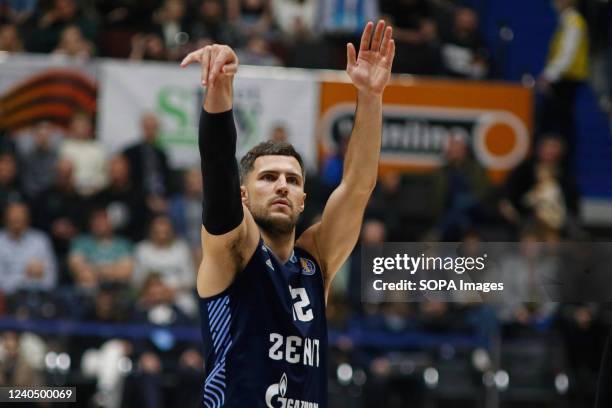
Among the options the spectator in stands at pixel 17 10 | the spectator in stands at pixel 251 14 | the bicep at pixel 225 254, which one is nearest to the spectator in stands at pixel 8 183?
the spectator in stands at pixel 17 10

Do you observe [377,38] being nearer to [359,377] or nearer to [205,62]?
[205,62]

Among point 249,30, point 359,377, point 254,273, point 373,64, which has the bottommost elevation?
point 359,377

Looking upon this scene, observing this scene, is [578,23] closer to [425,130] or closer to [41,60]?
[425,130]

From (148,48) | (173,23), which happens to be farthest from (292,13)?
(148,48)

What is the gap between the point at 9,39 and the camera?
→ 47.3ft

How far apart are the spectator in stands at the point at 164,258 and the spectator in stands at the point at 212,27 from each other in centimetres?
328

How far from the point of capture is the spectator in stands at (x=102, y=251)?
1260cm

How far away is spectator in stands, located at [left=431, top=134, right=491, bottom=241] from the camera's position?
13906mm

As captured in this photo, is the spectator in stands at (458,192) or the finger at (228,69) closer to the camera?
the finger at (228,69)

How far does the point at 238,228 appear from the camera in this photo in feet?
16.2

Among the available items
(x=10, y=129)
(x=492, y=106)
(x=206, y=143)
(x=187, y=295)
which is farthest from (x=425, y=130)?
(x=206, y=143)

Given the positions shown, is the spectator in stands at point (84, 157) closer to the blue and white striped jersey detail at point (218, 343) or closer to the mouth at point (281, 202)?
the mouth at point (281, 202)

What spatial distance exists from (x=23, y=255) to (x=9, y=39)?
10.8 ft

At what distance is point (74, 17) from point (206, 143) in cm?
1081
